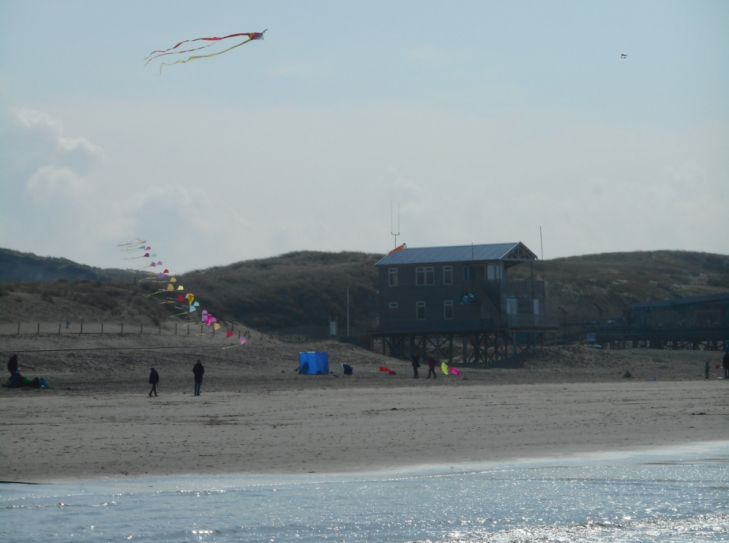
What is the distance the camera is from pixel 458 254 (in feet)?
192

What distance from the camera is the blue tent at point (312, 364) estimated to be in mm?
→ 45156

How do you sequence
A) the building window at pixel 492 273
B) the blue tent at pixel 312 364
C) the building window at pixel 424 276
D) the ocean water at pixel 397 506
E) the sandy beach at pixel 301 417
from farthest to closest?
the building window at pixel 424 276 < the building window at pixel 492 273 < the blue tent at pixel 312 364 < the sandy beach at pixel 301 417 < the ocean water at pixel 397 506

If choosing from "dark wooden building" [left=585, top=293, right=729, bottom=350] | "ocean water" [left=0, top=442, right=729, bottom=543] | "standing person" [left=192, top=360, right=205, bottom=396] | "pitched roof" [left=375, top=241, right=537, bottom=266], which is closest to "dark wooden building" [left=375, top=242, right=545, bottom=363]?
"pitched roof" [left=375, top=241, right=537, bottom=266]

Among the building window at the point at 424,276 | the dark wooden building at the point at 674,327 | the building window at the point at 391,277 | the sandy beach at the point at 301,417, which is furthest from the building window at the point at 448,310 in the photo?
the dark wooden building at the point at 674,327

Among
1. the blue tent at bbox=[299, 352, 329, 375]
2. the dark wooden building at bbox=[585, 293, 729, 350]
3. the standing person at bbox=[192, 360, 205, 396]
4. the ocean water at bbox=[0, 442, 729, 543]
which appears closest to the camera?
the ocean water at bbox=[0, 442, 729, 543]

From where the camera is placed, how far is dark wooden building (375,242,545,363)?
5728 cm

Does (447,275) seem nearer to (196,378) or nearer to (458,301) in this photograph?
(458,301)

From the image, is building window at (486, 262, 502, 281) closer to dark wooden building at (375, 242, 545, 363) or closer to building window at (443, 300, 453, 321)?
dark wooden building at (375, 242, 545, 363)

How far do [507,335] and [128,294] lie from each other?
19.8m

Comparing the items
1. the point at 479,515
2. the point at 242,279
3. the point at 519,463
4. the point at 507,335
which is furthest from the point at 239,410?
the point at 242,279

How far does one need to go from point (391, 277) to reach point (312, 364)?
14.7 metres

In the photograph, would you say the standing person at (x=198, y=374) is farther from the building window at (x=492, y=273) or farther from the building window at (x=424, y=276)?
the building window at (x=492, y=273)

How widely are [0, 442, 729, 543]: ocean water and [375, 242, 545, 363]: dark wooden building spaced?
38479mm

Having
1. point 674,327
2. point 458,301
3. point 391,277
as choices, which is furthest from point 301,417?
point 674,327
